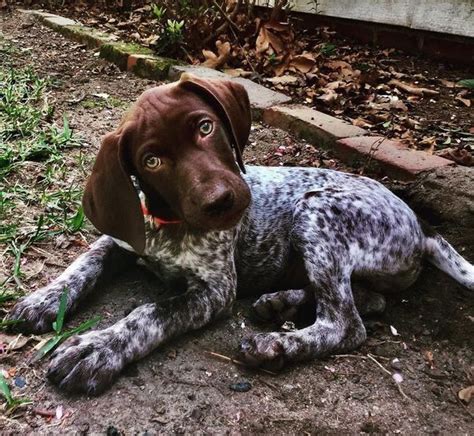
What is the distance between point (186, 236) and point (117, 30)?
244 inches

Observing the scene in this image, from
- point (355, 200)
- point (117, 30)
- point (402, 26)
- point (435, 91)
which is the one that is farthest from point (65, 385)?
point (117, 30)

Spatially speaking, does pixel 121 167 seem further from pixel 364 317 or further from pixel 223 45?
pixel 223 45

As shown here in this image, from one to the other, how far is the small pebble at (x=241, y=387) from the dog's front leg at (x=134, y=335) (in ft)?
1.26

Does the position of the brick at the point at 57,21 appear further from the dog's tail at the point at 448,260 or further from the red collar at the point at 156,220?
the dog's tail at the point at 448,260

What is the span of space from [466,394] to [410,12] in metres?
5.21

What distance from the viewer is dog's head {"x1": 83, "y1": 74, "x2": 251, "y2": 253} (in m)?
2.64

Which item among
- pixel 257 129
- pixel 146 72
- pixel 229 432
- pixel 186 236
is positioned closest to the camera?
pixel 229 432

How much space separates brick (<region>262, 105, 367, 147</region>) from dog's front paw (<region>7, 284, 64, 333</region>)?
2.67m

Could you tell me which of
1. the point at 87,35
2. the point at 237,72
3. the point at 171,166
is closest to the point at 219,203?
the point at 171,166

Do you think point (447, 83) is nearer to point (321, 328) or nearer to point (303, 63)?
point (303, 63)

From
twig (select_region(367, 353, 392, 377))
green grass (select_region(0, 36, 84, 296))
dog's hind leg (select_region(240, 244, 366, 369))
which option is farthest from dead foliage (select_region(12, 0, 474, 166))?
twig (select_region(367, 353, 392, 377))

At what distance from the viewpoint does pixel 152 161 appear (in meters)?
2.75

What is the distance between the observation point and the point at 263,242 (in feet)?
11.7

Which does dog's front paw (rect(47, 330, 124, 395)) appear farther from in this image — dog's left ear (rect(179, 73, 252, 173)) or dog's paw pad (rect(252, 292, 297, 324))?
dog's left ear (rect(179, 73, 252, 173))
